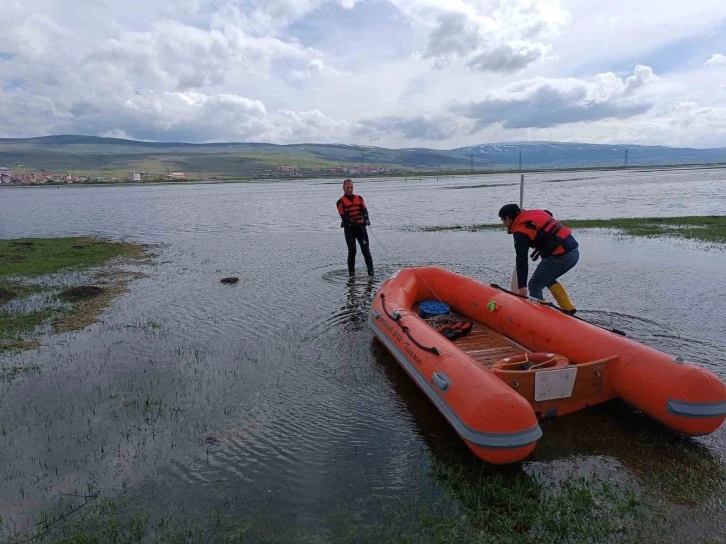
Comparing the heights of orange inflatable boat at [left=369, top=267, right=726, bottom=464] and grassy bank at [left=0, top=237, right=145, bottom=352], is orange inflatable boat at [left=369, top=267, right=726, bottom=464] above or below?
above

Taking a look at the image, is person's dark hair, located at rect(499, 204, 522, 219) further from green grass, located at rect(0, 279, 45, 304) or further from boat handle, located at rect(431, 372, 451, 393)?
green grass, located at rect(0, 279, 45, 304)

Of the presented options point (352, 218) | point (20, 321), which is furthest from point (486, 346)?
point (20, 321)

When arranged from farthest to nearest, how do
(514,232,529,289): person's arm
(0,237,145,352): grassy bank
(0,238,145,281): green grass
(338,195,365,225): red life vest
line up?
(0,238,145,281): green grass < (338,195,365,225): red life vest < (0,237,145,352): grassy bank < (514,232,529,289): person's arm

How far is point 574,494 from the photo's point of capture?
12.2 feet

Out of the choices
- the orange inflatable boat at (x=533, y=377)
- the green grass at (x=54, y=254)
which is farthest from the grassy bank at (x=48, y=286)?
the orange inflatable boat at (x=533, y=377)

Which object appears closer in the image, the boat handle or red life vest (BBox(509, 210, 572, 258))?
the boat handle

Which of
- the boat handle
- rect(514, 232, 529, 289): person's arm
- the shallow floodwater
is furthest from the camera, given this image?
rect(514, 232, 529, 289): person's arm

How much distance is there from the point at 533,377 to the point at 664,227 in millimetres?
16160

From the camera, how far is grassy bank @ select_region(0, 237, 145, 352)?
8.23 meters

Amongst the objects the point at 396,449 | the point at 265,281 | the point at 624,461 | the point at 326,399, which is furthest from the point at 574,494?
the point at 265,281

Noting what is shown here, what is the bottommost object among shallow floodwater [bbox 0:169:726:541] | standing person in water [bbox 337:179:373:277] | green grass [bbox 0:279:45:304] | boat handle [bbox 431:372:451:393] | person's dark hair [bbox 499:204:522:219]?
shallow floodwater [bbox 0:169:726:541]

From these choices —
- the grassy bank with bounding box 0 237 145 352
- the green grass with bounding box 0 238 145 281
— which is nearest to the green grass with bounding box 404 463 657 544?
the grassy bank with bounding box 0 237 145 352

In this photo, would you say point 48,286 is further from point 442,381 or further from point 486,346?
point 442,381

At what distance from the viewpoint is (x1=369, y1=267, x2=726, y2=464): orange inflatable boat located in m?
3.97
